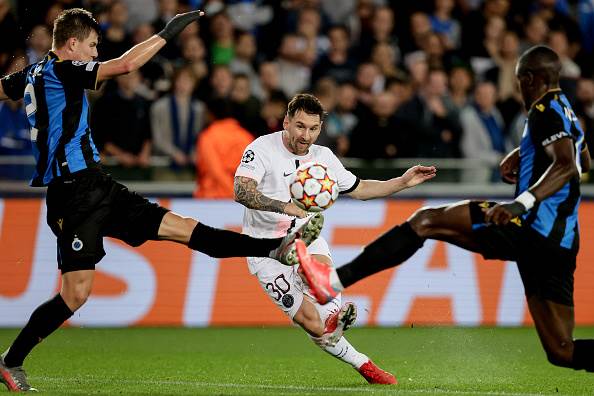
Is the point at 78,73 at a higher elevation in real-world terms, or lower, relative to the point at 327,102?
higher

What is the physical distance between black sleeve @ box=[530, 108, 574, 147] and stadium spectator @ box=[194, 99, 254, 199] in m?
6.13

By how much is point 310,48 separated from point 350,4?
52.5 inches

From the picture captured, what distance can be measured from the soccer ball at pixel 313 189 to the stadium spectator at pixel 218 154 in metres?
4.95

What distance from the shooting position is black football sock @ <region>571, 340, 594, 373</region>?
689 centimetres

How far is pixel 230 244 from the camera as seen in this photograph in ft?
25.6

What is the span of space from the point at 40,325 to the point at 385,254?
2.39 m

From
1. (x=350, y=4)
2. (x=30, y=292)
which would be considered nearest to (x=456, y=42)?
(x=350, y=4)

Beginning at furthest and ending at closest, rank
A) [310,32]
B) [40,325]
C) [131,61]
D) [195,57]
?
[310,32], [195,57], [40,325], [131,61]

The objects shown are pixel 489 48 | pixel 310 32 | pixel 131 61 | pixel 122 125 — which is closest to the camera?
pixel 131 61

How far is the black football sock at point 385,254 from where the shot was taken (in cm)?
665

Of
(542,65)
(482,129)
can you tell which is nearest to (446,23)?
(482,129)

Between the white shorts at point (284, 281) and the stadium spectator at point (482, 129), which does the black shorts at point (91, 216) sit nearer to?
the white shorts at point (284, 281)

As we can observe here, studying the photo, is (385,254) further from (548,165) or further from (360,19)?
(360,19)

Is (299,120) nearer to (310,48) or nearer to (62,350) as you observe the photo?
(62,350)
